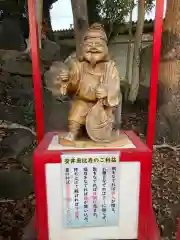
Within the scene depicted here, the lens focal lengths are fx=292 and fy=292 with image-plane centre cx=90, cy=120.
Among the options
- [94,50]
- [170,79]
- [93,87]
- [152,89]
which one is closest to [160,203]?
Result: [170,79]

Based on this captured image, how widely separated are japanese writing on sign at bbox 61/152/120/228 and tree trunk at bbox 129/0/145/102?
677 millimetres

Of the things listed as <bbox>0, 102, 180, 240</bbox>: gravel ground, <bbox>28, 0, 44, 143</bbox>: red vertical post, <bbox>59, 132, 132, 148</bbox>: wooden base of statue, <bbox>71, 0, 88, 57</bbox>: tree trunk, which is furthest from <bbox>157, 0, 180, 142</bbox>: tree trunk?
<bbox>28, 0, 44, 143</bbox>: red vertical post

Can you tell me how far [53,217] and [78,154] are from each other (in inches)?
9.2

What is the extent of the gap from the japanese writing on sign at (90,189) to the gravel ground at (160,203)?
0.79 metres

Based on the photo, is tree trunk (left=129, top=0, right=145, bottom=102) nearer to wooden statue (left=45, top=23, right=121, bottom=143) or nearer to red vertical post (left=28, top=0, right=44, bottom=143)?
wooden statue (left=45, top=23, right=121, bottom=143)

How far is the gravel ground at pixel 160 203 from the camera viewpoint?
1.71m

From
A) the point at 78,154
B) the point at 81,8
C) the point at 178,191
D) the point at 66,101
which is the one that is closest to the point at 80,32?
the point at 81,8

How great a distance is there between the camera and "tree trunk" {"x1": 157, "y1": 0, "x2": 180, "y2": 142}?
5.00 feet

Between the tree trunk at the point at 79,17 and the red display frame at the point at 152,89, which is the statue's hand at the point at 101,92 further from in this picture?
the tree trunk at the point at 79,17

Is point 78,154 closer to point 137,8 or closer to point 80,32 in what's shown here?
point 80,32

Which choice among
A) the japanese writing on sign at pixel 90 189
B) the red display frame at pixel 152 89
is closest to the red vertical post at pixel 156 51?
the red display frame at pixel 152 89

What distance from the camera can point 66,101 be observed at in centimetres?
152

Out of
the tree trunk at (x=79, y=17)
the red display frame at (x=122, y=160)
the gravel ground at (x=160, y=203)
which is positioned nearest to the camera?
the red display frame at (x=122, y=160)

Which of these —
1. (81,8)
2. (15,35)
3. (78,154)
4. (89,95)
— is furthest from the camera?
(15,35)
